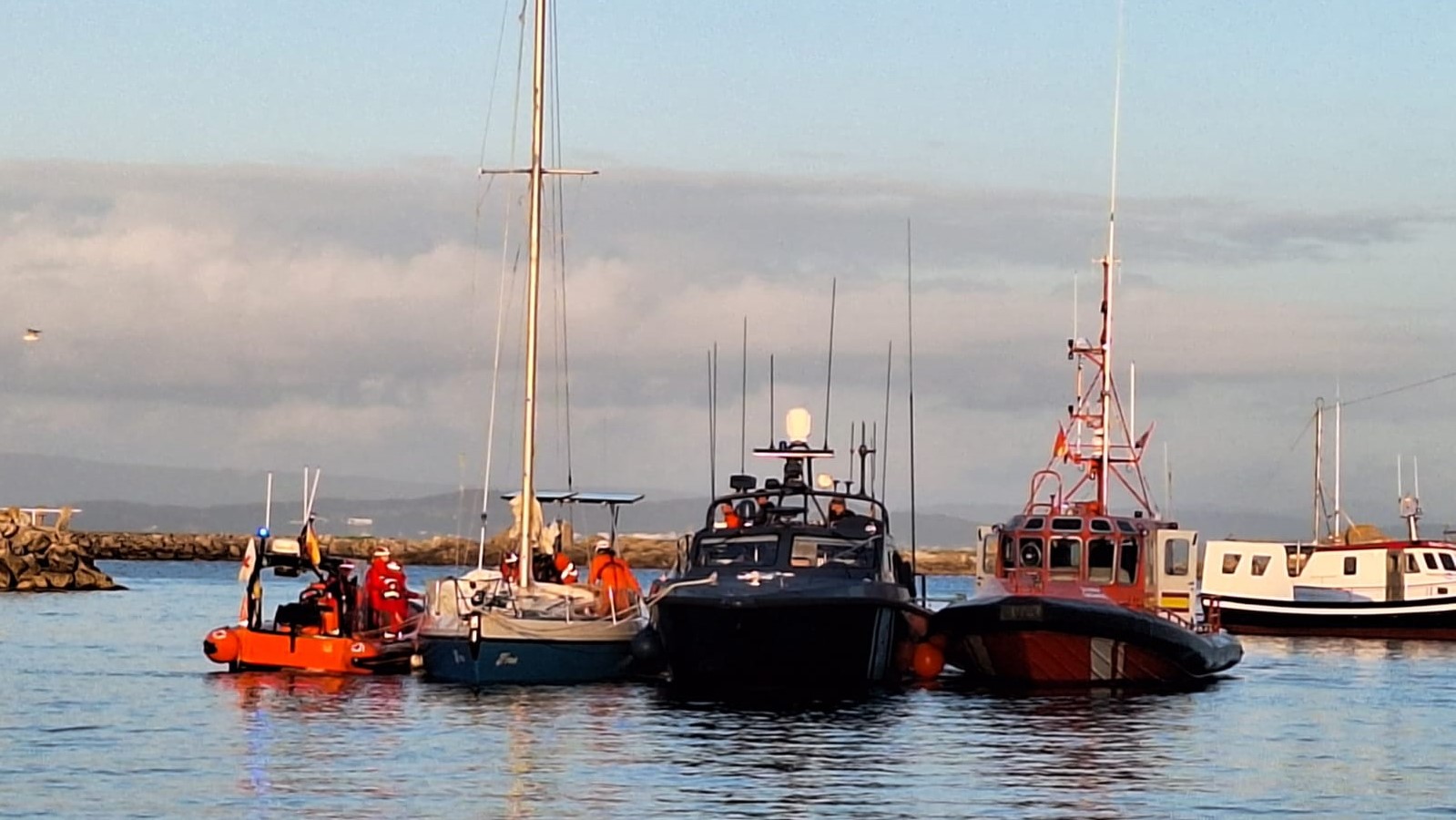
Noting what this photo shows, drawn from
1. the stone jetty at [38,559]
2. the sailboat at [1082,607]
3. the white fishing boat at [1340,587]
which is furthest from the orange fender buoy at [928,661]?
the stone jetty at [38,559]

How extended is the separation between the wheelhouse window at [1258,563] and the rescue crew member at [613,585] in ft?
93.4

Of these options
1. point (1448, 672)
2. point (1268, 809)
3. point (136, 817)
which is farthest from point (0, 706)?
point (1448, 672)

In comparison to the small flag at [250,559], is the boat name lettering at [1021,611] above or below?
below

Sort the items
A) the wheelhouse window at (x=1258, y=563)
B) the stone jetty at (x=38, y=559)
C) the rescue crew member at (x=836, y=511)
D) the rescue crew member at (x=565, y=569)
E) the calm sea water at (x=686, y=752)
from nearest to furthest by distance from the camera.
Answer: the calm sea water at (x=686, y=752) → the rescue crew member at (x=836, y=511) → the rescue crew member at (x=565, y=569) → the wheelhouse window at (x=1258, y=563) → the stone jetty at (x=38, y=559)

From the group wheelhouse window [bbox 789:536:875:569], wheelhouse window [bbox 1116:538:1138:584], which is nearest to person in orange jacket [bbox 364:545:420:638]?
wheelhouse window [bbox 789:536:875:569]

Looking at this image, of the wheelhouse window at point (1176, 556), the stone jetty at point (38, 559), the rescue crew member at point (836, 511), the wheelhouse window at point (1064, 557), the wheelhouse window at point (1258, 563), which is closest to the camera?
the rescue crew member at point (836, 511)

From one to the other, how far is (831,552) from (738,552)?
1.51 metres

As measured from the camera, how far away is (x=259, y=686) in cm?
4238

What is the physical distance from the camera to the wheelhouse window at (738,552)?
1585 inches

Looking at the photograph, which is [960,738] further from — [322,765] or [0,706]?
[0,706]

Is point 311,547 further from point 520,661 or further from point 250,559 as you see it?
point 520,661

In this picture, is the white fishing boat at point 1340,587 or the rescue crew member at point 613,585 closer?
the rescue crew member at point 613,585

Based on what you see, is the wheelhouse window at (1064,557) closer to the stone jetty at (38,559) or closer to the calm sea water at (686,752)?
the calm sea water at (686,752)

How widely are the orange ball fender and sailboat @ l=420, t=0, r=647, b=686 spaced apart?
3.69 m
